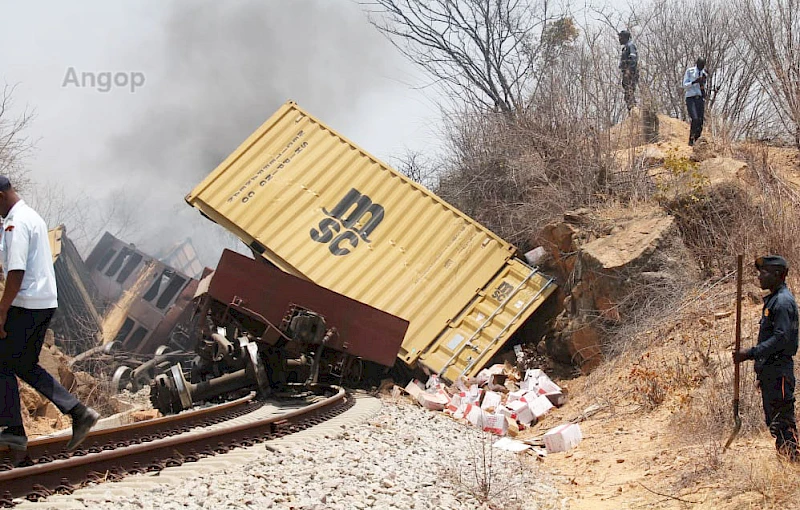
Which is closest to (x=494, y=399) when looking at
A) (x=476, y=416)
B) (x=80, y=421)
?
(x=476, y=416)

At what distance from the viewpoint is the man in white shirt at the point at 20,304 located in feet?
13.7

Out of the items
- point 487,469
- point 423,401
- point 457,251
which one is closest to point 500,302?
point 457,251

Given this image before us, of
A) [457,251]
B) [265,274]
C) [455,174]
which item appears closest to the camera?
[265,274]

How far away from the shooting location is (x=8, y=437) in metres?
4.31

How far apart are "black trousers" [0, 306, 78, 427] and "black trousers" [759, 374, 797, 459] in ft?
13.8

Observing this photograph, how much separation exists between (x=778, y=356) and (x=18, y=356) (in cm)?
436

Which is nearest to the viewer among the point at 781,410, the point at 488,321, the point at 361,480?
the point at 361,480

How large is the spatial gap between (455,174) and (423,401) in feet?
26.2

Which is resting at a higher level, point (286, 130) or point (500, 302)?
point (286, 130)

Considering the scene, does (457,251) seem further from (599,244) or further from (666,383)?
(666,383)

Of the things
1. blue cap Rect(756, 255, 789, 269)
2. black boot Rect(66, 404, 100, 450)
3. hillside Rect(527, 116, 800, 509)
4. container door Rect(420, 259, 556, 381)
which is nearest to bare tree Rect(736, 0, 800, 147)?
hillside Rect(527, 116, 800, 509)

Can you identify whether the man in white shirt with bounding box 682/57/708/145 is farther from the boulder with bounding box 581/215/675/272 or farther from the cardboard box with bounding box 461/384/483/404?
the cardboard box with bounding box 461/384/483/404

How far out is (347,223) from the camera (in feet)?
41.4

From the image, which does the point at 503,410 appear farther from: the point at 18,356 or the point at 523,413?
the point at 18,356
